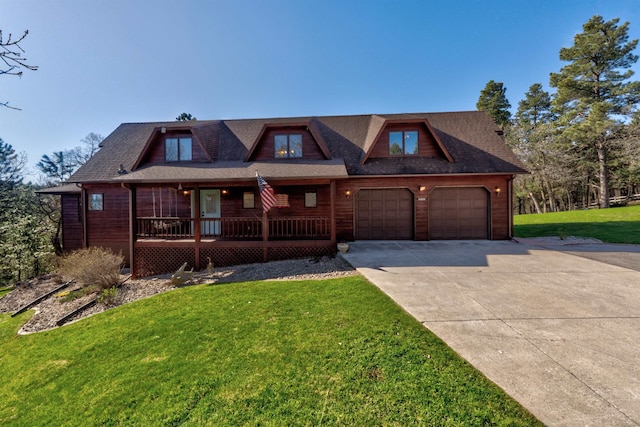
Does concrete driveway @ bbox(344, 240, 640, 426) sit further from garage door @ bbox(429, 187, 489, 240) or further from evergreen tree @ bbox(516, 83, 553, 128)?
evergreen tree @ bbox(516, 83, 553, 128)

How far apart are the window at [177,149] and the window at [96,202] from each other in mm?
4051

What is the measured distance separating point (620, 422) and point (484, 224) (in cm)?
1143

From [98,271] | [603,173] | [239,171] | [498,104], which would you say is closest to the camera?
[98,271]

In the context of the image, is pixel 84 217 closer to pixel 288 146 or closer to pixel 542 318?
pixel 288 146

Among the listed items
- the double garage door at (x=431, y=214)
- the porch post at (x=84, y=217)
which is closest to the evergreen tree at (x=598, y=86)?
the double garage door at (x=431, y=214)

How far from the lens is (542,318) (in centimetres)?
432

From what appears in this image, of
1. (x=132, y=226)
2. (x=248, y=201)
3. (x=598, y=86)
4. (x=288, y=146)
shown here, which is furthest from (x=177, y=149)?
(x=598, y=86)

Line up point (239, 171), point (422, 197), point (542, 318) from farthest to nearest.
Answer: point (422, 197), point (239, 171), point (542, 318)

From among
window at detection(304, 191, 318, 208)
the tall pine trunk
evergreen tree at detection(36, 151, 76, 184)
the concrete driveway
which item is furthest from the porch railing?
the tall pine trunk

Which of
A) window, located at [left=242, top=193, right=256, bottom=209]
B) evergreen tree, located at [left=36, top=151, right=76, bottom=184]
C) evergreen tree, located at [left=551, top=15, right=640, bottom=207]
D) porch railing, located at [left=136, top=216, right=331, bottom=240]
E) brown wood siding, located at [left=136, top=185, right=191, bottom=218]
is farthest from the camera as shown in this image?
evergreen tree, located at [left=36, top=151, right=76, bottom=184]

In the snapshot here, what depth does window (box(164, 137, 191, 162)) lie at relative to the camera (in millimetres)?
12352

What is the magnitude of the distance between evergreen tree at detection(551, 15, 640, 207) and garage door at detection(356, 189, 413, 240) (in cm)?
2350

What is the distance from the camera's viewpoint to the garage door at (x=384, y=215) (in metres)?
12.4

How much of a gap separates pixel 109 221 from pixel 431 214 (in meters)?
16.2
